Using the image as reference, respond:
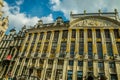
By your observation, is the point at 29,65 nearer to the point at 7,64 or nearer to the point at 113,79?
the point at 7,64

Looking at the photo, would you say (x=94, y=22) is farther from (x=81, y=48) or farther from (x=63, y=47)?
(x=63, y=47)

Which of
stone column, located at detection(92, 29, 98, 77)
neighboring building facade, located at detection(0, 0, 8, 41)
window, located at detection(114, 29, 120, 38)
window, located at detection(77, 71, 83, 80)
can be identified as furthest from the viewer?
neighboring building facade, located at detection(0, 0, 8, 41)

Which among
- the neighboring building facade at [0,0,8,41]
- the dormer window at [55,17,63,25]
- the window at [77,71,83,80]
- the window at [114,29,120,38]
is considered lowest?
the window at [77,71,83,80]

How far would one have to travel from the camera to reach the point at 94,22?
3994cm

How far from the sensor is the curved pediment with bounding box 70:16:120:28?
38791mm

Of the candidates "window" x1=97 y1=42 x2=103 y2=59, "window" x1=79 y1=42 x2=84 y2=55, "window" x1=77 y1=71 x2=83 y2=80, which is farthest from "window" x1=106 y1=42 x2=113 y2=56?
"window" x1=77 y1=71 x2=83 y2=80

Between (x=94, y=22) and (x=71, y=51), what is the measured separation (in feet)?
32.7

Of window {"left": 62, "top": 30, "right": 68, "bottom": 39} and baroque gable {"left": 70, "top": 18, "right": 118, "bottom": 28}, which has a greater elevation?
baroque gable {"left": 70, "top": 18, "right": 118, "bottom": 28}

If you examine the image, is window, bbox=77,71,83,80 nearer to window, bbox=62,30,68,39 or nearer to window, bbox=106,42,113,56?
window, bbox=106,42,113,56

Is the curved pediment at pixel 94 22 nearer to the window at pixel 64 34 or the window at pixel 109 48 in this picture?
the window at pixel 64 34

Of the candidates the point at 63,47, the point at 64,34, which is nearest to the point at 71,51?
the point at 63,47

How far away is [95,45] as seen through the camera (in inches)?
1449

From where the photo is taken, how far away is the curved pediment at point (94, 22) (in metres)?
38.8

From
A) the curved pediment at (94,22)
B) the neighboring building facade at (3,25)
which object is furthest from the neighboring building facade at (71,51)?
the neighboring building facade at (3,25)
